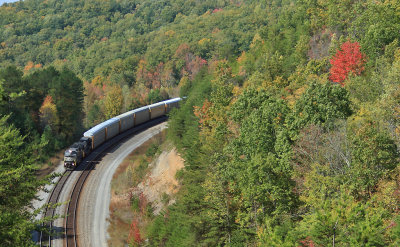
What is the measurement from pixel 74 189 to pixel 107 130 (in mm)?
16688

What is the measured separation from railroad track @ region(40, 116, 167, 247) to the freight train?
0.87 m

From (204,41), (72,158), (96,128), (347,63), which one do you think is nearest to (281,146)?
(347,63)

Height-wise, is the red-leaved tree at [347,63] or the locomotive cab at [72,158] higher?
the red-leaved tree at [347,63]

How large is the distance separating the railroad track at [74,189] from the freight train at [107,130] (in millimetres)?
868

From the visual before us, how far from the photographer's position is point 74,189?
53531 mm

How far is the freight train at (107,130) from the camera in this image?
57594 mm

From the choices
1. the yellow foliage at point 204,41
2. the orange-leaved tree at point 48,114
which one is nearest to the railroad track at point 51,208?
the orange-leaved tree at point 48,114

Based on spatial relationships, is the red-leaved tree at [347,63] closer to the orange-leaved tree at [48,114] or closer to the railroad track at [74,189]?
the railroad track at [74,189]

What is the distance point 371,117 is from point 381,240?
50.3 feet

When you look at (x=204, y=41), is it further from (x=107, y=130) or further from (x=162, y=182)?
(x=162, y=182)

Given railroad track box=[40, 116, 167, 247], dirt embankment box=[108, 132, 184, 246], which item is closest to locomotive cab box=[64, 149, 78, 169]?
railroad track box=[40, 116, 167, 247]

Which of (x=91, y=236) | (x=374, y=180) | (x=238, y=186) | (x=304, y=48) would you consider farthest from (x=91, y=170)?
(x=374, y=180)

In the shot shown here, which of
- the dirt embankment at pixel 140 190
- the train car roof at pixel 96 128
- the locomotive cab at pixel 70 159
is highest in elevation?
the train car roof at pixel 96 128

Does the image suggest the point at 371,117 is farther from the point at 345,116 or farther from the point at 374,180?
the point at 374,180
